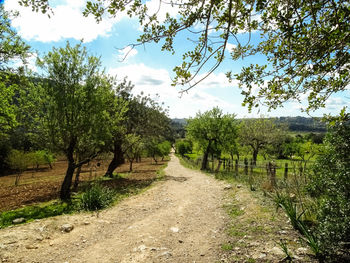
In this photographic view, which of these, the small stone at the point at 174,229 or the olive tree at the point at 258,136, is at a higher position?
the olive tree at the point at 258,136

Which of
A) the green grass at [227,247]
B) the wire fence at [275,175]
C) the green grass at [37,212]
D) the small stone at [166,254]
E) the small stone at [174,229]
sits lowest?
the green grass at [37,212]

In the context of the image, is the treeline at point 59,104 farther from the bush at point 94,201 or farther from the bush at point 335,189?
the bush at point 335,189

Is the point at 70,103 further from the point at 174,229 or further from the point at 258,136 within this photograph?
the point at 258,136

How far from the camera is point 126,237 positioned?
5980mm

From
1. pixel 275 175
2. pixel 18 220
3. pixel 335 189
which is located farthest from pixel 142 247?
pixel 275 175

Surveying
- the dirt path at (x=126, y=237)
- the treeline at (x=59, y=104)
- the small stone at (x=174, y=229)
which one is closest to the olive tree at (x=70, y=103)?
the treeline at (x=59, y=104)

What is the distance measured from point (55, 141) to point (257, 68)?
33.5ft

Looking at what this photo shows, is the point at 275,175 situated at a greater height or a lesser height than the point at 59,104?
lesser

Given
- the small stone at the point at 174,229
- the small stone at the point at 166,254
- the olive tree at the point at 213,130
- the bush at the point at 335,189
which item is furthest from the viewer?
the olive tree at the point at 213,130

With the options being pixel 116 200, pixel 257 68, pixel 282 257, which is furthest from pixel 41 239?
pixel 257 68

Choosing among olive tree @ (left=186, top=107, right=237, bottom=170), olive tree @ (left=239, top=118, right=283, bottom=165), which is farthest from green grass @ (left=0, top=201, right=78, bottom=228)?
olive tree @ (left=239, top=118, right=283, bottom=165)

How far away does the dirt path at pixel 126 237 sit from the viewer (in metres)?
4.93

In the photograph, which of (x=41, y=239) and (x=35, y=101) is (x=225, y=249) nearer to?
(x=41, y=239)

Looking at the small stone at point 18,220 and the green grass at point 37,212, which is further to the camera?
the green grass at point 37,212
